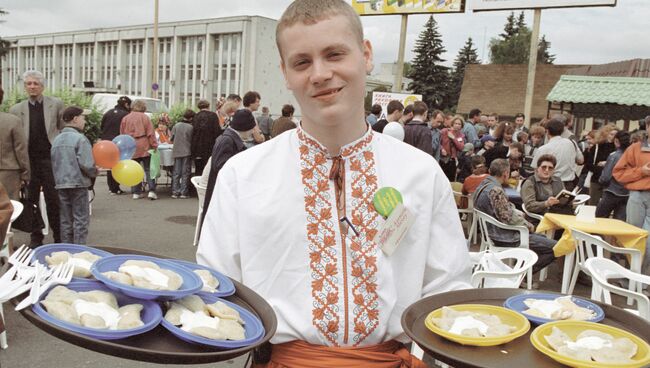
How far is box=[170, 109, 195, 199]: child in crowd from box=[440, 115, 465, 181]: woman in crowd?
187 inches

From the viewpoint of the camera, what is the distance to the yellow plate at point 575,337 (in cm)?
121

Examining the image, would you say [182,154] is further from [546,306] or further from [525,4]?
[525,4]

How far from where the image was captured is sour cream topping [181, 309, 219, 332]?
49.0 inches

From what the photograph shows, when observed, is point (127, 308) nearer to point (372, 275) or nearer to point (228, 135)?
point (372, 275)

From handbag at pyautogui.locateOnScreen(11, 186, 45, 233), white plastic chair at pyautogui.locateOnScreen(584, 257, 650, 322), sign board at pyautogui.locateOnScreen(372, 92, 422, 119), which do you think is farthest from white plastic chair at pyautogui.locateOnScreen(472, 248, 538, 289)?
sign board at pyautogui.locateOnScreen(372, 92, 422, 119)

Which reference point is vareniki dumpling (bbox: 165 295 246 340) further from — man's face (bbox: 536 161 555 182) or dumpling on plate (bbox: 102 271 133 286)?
man's face (bbox: 536 161 555 182)

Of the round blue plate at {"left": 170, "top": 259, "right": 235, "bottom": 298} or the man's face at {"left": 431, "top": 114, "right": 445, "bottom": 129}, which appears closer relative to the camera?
the round blue plate at {"left": 170, "top": 259, "right": 235, "bottom": 298}

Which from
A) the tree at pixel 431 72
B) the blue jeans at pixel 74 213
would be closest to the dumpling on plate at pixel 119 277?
the blue jeans at pixel 74 213

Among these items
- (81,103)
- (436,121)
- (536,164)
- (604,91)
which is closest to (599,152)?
(436,121)

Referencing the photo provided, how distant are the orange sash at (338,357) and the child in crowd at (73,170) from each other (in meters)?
4.80

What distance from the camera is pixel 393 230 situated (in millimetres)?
1550

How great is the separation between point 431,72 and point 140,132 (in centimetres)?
4550

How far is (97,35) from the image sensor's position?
50.9 meters

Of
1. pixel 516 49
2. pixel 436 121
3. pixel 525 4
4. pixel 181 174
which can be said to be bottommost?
pixel 181 174
